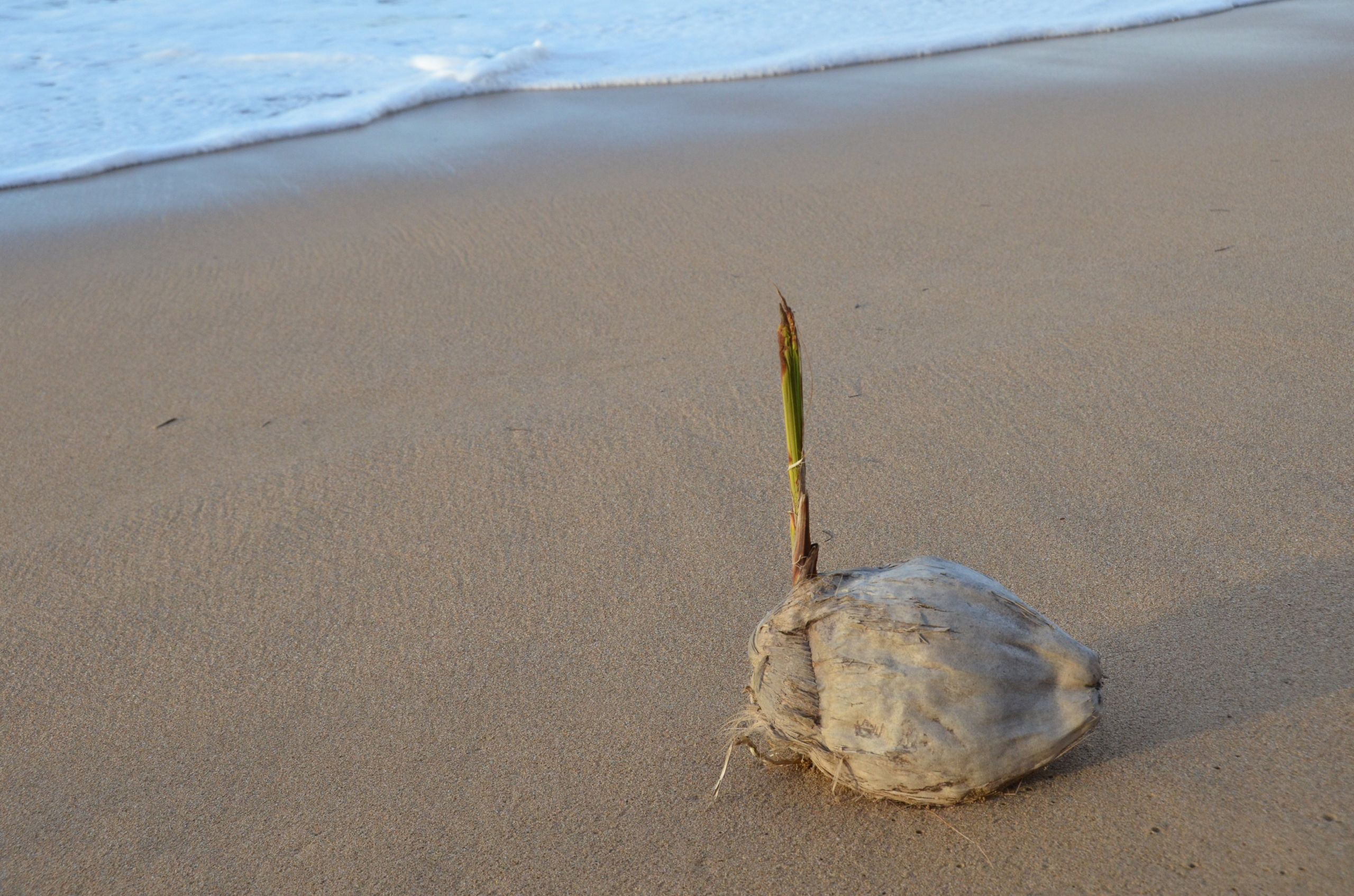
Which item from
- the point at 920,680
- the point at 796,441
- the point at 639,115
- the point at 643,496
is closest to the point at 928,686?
the point at 920,680

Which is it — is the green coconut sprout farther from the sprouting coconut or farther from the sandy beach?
the sandy beach

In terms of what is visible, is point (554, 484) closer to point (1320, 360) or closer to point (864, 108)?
point (1320, 360)

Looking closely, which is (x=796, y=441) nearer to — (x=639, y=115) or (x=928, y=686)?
(x=928, y=686)

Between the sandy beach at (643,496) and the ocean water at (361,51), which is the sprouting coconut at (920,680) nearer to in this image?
the sandy beach at (643,496)

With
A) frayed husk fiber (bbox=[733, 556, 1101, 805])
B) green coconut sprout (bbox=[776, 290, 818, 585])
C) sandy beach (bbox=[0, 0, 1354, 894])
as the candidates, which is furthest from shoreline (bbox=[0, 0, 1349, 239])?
frayed husk fiber (bbox=[733, 556, 1101, 805])

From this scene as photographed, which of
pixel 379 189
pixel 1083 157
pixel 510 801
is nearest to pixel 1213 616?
pixel 510 801

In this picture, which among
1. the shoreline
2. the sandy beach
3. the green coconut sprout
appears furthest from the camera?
the shoreline
